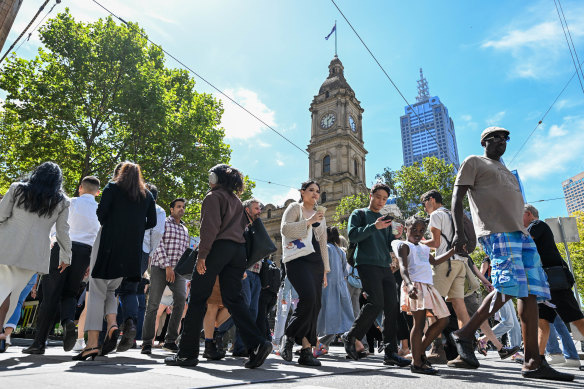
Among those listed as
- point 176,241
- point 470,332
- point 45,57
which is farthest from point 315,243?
point 45,57

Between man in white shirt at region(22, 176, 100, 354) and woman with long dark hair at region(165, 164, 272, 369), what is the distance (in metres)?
1.58

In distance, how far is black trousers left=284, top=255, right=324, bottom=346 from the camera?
3879mm

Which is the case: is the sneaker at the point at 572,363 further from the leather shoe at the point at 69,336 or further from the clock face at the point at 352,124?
the clock face at the point at 352,124

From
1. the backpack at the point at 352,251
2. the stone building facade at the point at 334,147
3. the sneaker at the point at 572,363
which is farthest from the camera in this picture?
the stone building facade at the point at 334,147

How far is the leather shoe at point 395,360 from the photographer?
3.68m

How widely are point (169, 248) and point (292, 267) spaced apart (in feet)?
7.01

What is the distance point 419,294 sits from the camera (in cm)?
363

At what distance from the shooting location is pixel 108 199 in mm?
3865

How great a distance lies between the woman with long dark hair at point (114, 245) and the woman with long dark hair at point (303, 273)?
5.15 feet

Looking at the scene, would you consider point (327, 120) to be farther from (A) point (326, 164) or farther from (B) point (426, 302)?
(B) point (426, 302)

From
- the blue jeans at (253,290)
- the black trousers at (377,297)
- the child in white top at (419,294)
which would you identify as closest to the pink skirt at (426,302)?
the child in white top at (419,294)

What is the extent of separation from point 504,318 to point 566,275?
1801mm

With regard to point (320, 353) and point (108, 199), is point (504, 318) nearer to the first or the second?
point (320, 353)

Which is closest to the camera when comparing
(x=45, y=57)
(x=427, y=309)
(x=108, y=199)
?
(x=427, y=309)
